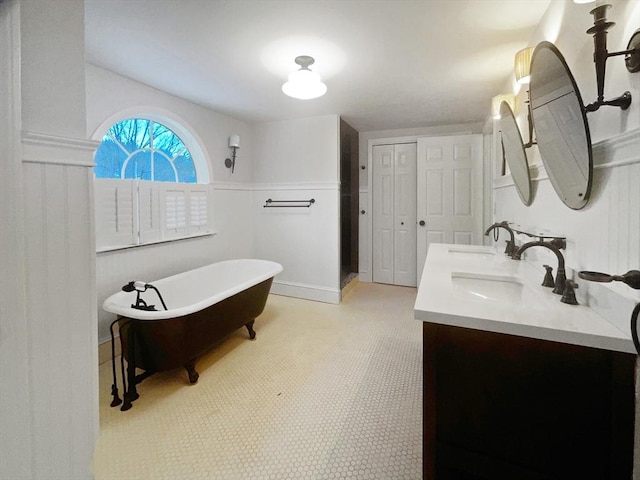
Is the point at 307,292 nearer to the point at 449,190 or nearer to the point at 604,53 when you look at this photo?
the point at 449,190

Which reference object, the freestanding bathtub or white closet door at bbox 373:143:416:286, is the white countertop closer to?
the freestanding bathtub

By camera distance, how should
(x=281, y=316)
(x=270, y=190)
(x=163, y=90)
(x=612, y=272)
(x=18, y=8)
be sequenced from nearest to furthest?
(x=18, y=8)
(x=612, y=272)
(x=163, y=90)
(x=281, y=316)
(x=270, y=190)

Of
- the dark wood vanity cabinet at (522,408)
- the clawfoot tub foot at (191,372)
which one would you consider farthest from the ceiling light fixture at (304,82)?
the clawfoot tub foot at (191,372)

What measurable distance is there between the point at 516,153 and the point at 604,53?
40.0 inches

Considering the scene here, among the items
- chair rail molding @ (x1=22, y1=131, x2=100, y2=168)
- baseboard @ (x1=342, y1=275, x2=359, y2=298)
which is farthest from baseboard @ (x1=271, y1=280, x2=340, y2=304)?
chair rail molding @ (x1=22, y1=131, x2=100, y2=168)

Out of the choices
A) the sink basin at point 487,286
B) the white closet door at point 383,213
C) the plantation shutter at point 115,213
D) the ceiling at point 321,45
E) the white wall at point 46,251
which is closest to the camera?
the white wall at point 46,251

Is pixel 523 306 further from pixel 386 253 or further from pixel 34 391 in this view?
pixel 386 253

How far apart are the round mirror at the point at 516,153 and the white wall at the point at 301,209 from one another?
76.5 inches

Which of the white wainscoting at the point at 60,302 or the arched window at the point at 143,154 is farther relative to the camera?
the arched window at the point at 143,154

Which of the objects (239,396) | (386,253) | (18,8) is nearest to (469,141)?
(386,253)

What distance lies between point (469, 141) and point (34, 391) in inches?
172

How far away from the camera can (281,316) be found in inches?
130

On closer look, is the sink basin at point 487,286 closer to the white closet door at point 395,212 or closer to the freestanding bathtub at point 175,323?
the freestanding bathtub at point 175,323

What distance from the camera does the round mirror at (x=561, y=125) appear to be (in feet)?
3.43
